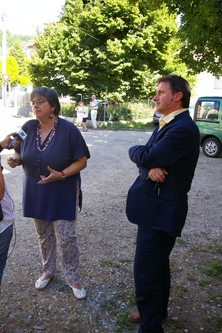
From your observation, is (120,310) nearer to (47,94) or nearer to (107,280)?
(107,280)

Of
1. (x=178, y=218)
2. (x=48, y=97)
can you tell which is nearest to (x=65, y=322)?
(x=178, y=218)

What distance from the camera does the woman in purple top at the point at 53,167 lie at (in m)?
2.77

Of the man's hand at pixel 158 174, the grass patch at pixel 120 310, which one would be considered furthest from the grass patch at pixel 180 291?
the man's hand at pixel 158 174

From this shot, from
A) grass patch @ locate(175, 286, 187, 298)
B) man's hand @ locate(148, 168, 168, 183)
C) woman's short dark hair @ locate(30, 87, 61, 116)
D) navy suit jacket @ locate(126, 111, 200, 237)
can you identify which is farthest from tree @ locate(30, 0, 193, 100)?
man's hand @ locate(148, 168, 168, 183)

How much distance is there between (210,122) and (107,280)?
8584 millimetres

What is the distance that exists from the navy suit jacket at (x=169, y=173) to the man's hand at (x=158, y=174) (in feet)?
0.09

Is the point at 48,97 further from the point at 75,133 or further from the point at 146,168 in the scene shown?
the point at 146,168

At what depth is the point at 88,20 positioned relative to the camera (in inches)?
778

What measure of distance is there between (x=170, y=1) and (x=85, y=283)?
20.3 feet

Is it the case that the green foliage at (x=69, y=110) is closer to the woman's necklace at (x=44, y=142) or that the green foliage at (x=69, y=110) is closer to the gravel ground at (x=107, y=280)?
the gravel ground at (x=107, y=280)

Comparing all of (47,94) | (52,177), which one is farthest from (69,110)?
(52,177)

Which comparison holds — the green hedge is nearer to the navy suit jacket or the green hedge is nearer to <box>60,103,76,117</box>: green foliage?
<box>60,103,76,117</box>: green foliage

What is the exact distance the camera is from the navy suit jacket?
7.13 feet

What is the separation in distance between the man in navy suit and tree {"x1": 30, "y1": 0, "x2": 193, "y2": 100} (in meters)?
17.8
